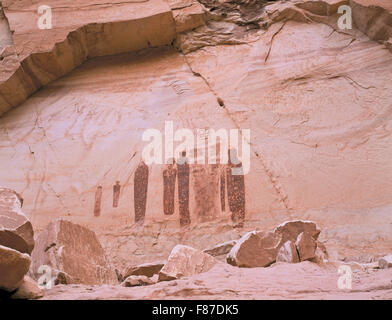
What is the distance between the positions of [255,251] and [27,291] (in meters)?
1.19

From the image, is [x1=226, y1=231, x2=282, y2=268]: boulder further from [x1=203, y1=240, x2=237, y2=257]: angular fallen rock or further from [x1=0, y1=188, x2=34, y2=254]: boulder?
[x1=0, y1=188, x2=34, y2=254]: boulder

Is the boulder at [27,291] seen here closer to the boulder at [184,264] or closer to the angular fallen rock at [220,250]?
the boulder at [184,264]

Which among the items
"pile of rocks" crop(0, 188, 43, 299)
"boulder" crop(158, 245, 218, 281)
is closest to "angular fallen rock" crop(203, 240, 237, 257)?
"boulder" crop(158, 245, 218, 281)

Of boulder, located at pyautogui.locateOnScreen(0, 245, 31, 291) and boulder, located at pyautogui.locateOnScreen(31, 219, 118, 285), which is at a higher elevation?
boulder, located at pyautogui.locateOnScreen(0, 245, 31, 291)

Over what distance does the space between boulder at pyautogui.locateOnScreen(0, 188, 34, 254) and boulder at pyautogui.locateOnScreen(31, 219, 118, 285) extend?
492 mm

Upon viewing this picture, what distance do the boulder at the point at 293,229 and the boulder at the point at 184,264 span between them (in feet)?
1.80

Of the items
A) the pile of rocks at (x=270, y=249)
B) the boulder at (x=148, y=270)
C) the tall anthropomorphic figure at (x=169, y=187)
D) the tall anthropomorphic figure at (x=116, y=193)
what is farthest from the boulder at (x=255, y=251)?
the tall anthropomorphic figure at (x=116, y=193)

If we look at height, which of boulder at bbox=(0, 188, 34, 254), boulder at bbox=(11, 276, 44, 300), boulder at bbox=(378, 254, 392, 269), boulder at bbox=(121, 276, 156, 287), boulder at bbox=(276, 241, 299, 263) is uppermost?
boulder at bbox=(0, 188, 34, 254)

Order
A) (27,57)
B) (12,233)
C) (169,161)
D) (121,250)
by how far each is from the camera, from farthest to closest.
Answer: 1. (27,57)
2. (169,161)
3. (121,250)
4. (12,233)

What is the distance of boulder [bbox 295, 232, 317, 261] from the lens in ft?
7.61

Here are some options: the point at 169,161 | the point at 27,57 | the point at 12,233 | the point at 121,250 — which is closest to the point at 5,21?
the point at 27,57

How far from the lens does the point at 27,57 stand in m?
5.02
